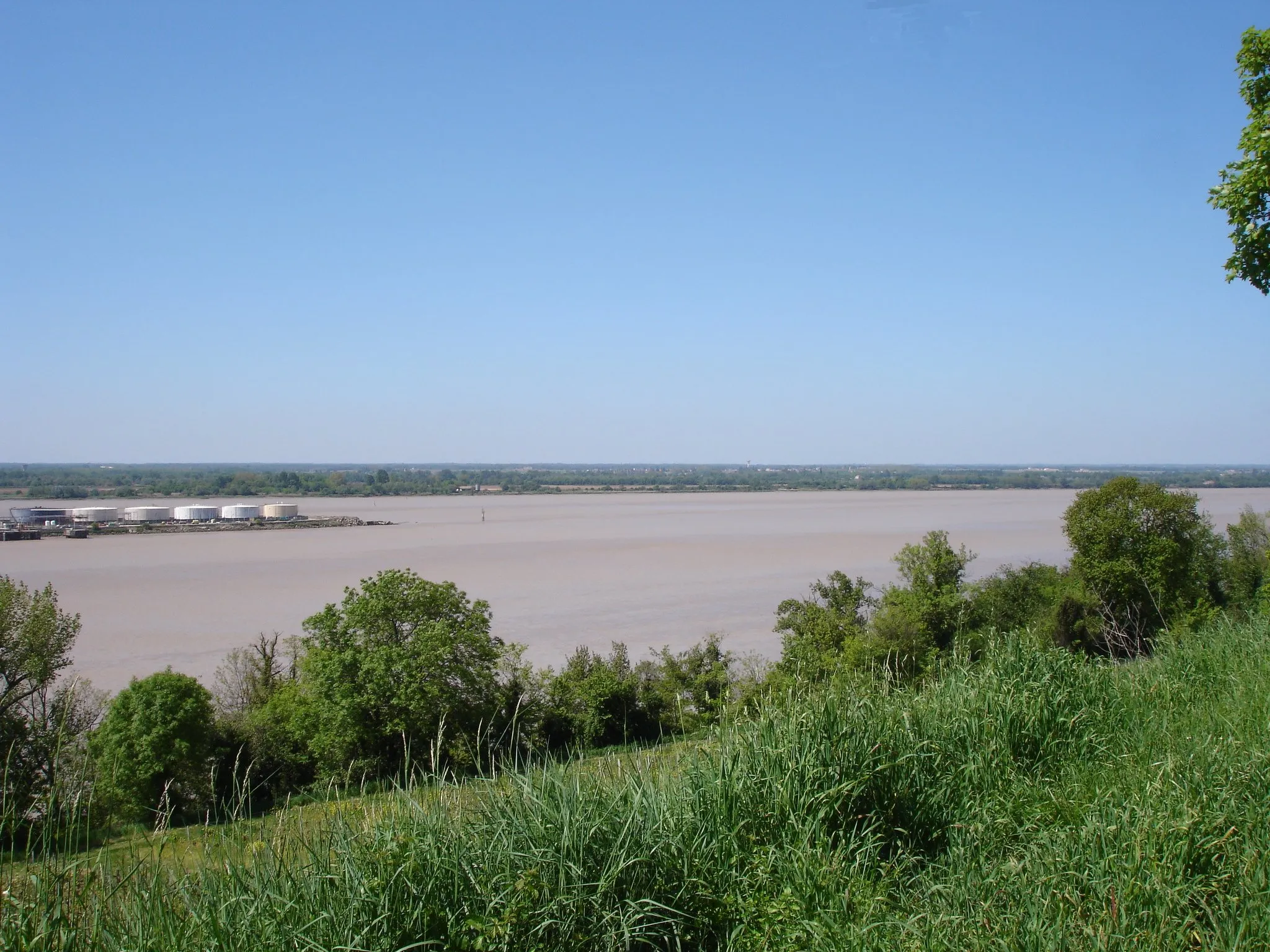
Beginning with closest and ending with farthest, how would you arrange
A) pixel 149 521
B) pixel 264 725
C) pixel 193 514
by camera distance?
pixel 264 725, pixel 149 521, pixel 193 514

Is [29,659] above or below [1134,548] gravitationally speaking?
below

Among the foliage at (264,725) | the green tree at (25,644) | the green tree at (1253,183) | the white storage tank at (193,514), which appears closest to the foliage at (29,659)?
the green tree at (25,644)

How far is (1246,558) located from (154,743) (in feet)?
119

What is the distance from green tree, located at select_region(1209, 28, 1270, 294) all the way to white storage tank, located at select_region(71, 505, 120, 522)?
7491cm

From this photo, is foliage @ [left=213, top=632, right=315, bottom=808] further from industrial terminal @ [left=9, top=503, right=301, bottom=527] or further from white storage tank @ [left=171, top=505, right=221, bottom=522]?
white storage tank @ [left=171, top=505, right=221, bottom=522]

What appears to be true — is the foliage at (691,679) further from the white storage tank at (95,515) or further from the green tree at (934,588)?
the white storage tank at (95,515)

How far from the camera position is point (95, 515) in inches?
2778

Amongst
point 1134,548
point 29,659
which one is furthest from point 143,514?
point 1134,548

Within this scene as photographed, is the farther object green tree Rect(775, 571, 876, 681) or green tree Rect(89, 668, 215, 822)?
green tree Rect(775, 571, 876, 681)

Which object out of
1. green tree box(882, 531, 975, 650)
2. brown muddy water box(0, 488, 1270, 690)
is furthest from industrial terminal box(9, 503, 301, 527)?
green tree box(882, 531, 975, 650)

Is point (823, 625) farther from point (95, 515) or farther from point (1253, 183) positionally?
point (95, 515)

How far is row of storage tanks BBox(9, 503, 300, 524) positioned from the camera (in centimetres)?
6588

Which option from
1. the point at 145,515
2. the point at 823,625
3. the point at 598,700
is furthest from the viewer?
the point at 145,515

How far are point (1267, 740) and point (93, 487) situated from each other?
134298 millimetres
